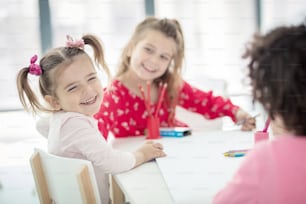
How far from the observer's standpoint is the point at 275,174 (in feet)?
2.38

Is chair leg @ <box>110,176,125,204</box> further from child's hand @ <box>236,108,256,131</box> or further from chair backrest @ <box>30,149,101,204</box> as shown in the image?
child's hand @ <box>236,108,256,131</box>

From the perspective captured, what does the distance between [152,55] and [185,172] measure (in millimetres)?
615

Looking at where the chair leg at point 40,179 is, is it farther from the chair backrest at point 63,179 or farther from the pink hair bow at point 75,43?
the pink hair bow at point 75,43

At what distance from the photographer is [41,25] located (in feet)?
7.41

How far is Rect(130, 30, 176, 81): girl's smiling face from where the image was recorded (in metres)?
1.60

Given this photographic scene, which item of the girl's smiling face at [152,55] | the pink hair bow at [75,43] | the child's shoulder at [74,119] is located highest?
the pink hair bow at [75,43]

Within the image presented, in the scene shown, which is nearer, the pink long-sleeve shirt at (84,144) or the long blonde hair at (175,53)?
the pink long-sleeve shirt at (84,144)

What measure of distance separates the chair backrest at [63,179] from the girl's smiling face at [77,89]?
0.17 metres

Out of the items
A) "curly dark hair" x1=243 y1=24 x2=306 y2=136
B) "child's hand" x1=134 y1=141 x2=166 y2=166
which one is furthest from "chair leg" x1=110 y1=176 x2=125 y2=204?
"curly dark hair" x1=243 y1=24 x2=306 y2=136

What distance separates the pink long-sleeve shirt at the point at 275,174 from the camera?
724 millimetres

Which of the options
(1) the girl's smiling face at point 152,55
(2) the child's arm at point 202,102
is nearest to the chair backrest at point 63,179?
(1) the girl's smiling face at point 152,55

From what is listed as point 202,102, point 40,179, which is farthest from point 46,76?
point 202,102

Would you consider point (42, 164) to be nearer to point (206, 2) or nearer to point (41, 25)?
point (41, 25)

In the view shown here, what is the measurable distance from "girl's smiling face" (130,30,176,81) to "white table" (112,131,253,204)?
0.26 m
